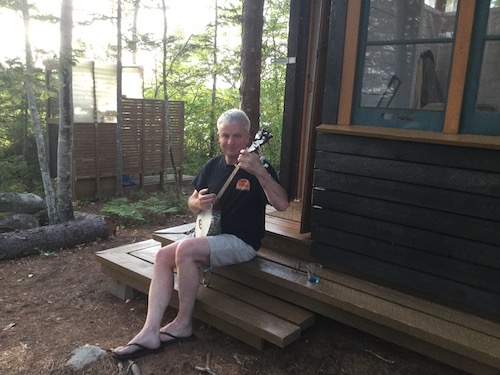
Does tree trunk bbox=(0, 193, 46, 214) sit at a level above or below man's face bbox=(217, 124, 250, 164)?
below

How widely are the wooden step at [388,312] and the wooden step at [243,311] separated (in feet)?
0.37

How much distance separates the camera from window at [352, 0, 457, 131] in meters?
A: 2.37

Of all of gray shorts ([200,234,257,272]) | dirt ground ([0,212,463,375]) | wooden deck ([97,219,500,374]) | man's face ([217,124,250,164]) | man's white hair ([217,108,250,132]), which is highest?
man's white hair ([217,108,250,132])

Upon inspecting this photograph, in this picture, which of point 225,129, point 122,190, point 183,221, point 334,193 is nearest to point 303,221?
point 334,193

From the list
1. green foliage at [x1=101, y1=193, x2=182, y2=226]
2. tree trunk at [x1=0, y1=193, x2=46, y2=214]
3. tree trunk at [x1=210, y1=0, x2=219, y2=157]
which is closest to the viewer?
tree trunk at [x1=0, y1=193, x2=46, y2=214]

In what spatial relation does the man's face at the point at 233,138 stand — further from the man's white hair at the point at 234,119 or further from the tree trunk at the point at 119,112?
the tree trunk at the point at 119,112

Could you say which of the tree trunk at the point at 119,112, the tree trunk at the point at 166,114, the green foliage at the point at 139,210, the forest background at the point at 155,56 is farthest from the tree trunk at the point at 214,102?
the green foliage at the point at 139,210

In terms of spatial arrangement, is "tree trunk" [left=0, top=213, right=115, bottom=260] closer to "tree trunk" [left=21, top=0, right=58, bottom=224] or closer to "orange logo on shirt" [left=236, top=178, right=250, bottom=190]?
"tree trunk" [left=21, top=0, right=58, bottom=224]

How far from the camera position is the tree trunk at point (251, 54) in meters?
4.36

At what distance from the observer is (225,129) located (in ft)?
9.37

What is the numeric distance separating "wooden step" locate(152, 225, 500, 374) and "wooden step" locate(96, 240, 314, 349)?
0.37 feet

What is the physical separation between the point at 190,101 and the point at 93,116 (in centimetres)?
610

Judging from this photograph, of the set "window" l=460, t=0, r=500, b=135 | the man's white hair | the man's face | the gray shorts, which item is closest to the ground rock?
the gray shorts

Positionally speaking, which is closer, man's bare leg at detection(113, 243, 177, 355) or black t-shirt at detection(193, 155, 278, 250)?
man's bare leg at detection(113, 243, 177, 355)
